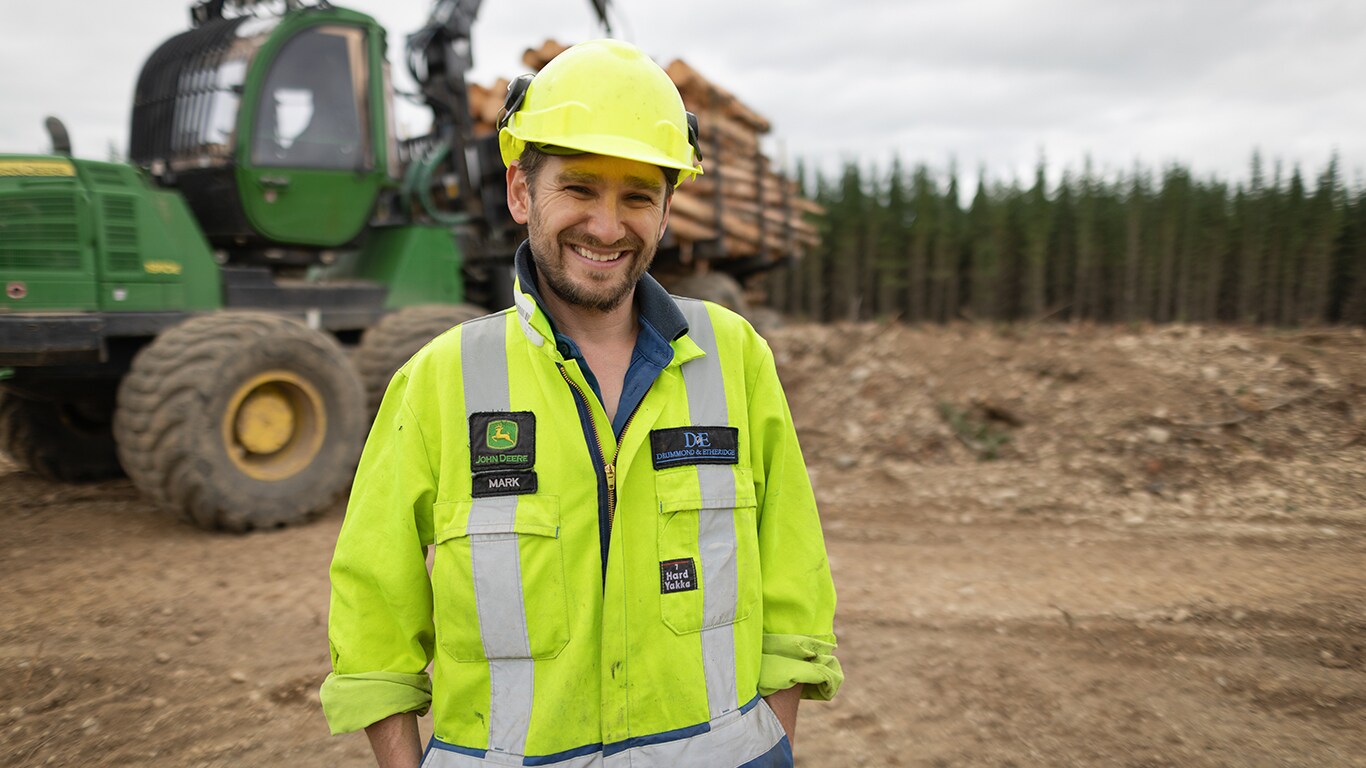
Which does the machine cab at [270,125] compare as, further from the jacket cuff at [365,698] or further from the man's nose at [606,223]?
the jacket cuff at [365,698]

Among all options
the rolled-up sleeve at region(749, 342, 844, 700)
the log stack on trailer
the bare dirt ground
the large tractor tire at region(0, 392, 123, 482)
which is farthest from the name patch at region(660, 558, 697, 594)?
the log stack on trailer

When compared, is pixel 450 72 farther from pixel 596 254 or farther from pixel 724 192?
pixel 596 254

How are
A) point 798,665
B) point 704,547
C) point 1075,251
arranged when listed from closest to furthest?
point 704,547 < point 798,665 < point 1075,251

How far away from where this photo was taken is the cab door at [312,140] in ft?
21.4

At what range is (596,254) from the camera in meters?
1.67

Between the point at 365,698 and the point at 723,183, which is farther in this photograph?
the point at 723,183

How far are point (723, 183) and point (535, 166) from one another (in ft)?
31.7

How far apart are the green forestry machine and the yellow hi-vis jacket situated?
4.54m

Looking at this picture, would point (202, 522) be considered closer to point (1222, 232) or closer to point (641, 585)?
point (641, 585)

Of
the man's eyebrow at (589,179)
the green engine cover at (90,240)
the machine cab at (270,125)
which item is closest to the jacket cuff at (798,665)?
the man's eyebrow at (589,179)

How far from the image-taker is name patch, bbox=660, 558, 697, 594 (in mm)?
1576

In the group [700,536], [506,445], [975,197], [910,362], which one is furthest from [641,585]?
[975,197]

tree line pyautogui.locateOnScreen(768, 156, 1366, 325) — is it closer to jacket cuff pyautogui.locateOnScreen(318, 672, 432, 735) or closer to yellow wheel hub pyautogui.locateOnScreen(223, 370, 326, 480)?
yellow wheel hub pyautogui.locateOnScreen(223, 370, 326, 480)

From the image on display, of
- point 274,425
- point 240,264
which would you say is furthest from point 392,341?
point 240,264
